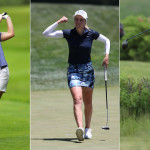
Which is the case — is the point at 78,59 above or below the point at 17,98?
above

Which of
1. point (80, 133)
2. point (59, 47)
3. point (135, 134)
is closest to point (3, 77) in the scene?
point (80, 133)

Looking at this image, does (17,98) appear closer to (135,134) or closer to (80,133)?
(135,134)

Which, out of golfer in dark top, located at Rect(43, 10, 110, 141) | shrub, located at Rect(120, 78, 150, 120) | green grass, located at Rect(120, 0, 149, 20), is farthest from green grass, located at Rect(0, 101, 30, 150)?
green grass, located at Rect(120, 0, 149, 20)

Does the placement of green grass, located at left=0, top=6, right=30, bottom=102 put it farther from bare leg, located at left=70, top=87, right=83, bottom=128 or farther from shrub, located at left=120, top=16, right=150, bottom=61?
bare leg, located at left=70, top=87, right=83, bottom=128

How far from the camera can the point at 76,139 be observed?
9297mm

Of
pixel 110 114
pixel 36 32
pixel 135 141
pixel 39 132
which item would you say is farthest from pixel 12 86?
pixel 135 141

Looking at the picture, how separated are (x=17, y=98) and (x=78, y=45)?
1152cm

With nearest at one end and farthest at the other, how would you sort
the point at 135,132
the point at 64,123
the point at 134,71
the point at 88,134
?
the point at 88,134 → the point at 135,132 → the point at 64,123 → the point at 134,71

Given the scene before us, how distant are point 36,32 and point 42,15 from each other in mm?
1571

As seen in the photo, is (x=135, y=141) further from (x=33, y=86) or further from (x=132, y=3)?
(x=132, y=3)

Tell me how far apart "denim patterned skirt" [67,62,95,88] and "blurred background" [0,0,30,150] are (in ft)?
4.09

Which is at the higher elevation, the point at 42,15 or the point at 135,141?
the point at 42,15

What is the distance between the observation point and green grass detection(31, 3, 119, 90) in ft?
58.7

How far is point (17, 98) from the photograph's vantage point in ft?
66.5
